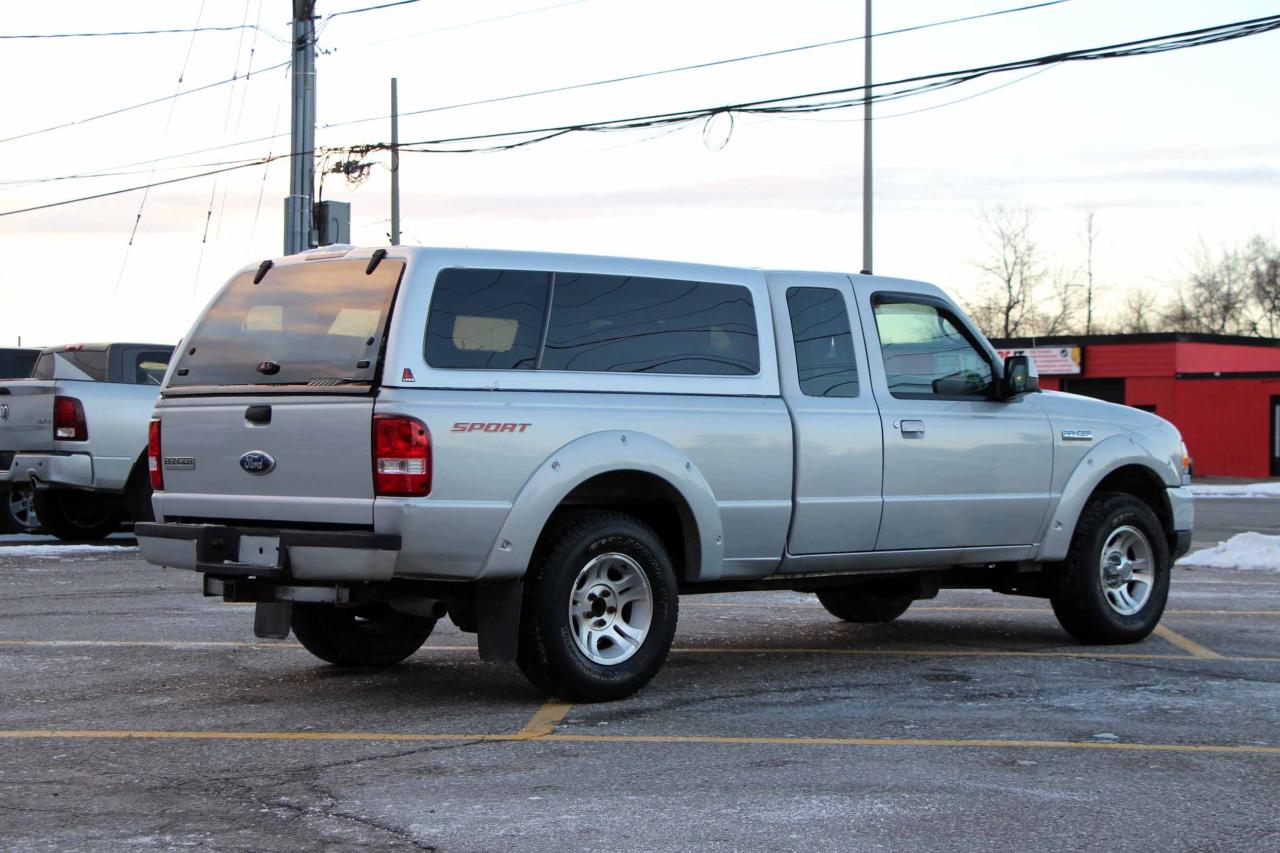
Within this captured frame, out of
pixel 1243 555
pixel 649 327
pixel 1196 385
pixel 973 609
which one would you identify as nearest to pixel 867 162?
pixel 1243 555

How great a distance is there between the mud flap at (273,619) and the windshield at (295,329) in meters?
1.03

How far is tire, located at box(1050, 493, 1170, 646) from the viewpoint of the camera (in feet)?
30.8

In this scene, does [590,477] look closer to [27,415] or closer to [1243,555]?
[27,415]

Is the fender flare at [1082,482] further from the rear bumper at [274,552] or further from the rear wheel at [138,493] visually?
the rear wheel at [138,493]

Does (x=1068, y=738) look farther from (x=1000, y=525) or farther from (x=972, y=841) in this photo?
(x=1000, y=525)

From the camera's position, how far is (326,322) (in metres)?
7.28

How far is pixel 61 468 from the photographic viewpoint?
14.9 meters

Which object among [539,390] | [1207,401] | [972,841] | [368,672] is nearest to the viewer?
[972,841]

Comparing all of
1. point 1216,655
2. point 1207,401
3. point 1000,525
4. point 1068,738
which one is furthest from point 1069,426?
point 1207,401

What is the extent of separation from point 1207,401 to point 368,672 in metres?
39.8

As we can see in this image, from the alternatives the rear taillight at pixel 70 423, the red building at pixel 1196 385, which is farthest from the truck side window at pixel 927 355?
the red building at pixel 1196 385

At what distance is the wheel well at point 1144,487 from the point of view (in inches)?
388

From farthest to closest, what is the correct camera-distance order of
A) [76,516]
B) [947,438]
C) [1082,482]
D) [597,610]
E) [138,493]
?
[76,516]
[138,493]
[1082,482]
[947,438]
[597,610]

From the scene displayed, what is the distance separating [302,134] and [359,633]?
13589 mm
